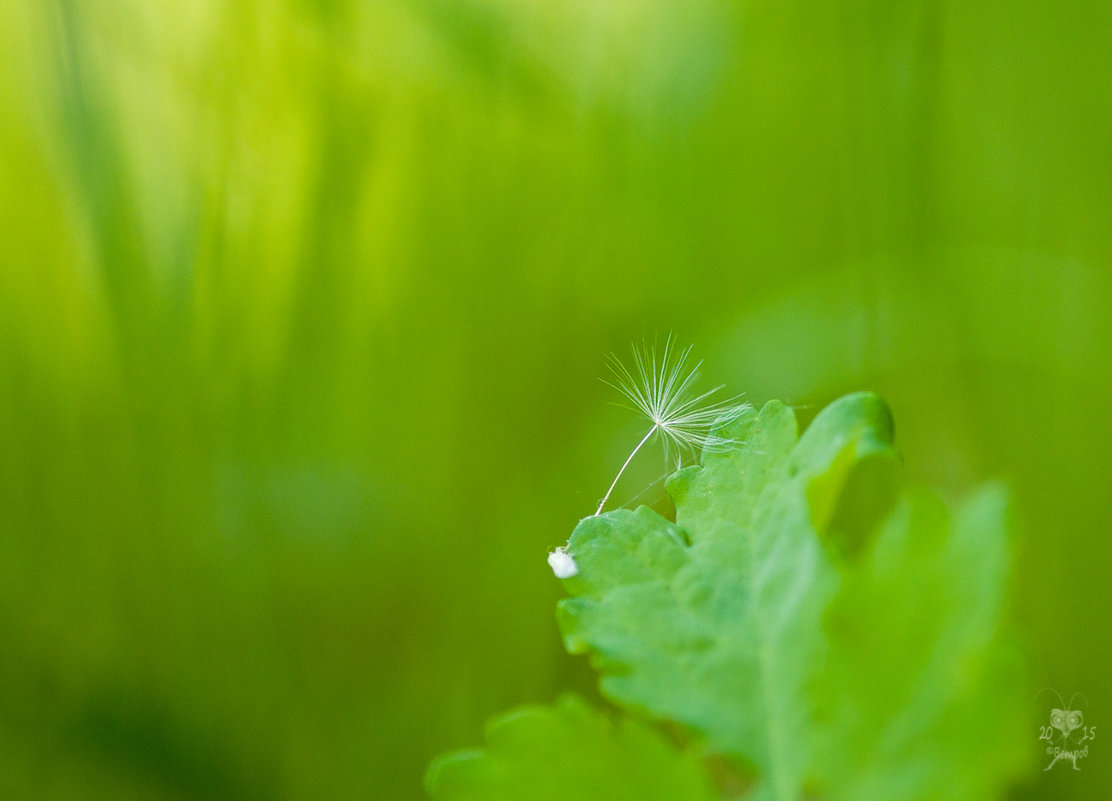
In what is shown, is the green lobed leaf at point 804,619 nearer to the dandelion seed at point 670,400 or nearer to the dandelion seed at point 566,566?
the dandelion seed at point 566,566

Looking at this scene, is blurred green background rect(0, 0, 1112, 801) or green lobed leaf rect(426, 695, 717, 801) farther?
blurred green background rect(0, 0, 1112, 801)

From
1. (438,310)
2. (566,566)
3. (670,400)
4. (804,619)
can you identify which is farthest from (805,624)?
(438,310)

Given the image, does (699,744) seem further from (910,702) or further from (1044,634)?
(1044,634)

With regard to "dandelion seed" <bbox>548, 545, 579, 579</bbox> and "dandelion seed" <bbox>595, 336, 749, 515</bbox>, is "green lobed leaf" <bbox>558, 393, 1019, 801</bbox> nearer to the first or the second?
"dandelion seed" <bbox>548, 545, 579, 579</bbox>

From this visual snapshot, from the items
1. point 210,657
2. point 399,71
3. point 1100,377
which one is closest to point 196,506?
point 210,657

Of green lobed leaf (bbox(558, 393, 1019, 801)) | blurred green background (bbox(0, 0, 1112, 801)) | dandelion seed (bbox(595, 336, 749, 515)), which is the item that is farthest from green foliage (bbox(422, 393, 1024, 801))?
blurred green background (bbox(0, 0, 1112, 801))

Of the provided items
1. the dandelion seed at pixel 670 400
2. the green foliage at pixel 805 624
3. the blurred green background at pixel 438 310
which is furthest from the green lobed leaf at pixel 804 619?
the blurred green background at pixel 438 310
